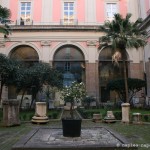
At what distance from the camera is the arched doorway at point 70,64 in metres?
33.0

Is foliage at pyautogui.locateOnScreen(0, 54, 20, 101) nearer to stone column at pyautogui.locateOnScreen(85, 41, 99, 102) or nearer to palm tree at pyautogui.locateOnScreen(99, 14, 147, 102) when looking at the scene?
palm tree at pyautogui.locateOnScreen(99, 14, 147, 102)

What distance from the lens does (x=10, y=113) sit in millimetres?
14750

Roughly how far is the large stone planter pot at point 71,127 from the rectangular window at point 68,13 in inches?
989

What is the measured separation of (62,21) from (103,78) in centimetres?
933

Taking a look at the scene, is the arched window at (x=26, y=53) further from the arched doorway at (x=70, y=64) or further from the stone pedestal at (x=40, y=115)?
the stone pedestal at (x=40, y=115)

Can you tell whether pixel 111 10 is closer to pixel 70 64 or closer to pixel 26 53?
pixel 70 64

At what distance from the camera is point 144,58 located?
105 ft

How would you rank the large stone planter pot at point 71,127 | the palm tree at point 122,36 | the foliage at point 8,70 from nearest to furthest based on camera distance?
the large stone planter pot at point 71,127 < the foliage at point 8,70 < the palm tree at point 122,36

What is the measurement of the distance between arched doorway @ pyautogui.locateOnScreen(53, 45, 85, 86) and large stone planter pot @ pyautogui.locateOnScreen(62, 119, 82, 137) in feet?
76.0

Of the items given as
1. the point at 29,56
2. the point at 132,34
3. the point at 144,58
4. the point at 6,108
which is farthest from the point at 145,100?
the point at 6,108

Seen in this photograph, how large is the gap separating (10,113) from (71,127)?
6.20 meters

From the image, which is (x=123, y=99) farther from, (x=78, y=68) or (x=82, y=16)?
(x=82, y=16)

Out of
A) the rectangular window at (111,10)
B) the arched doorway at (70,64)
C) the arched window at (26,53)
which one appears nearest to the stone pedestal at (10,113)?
the arched doorway at (70,64)

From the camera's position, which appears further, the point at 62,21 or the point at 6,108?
the point at 62,21
